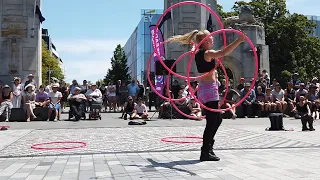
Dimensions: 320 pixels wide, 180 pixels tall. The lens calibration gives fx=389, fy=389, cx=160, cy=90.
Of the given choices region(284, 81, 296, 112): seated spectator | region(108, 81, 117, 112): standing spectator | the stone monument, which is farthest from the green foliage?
region(108, 81, 117, 112): standing spectator

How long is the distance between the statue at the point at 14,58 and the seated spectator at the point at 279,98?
48.1 feet

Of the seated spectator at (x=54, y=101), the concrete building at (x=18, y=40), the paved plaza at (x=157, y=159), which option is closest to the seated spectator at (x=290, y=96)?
the paved plaza at (x=157, y=159)

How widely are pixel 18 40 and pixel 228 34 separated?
49.2ft

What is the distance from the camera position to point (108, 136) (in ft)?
36.0

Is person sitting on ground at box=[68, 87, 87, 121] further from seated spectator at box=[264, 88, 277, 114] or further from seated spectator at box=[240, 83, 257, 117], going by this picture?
seated spectator at box=[264, 88, 277, 114]

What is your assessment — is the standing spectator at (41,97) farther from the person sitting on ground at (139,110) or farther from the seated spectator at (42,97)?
the person sitting on ground at (139,110)

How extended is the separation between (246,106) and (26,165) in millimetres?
14206

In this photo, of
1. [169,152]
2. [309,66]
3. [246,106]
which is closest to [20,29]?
[246,106]

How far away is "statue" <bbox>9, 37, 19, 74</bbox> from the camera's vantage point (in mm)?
22875

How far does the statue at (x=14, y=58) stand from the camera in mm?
22875

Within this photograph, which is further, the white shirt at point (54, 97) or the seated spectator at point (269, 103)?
the seated spectator at point (269, 103)

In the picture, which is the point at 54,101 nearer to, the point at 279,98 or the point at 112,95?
the point at 112,95

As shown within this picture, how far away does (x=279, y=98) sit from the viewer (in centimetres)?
1920

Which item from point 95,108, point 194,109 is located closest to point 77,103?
point 95,108
